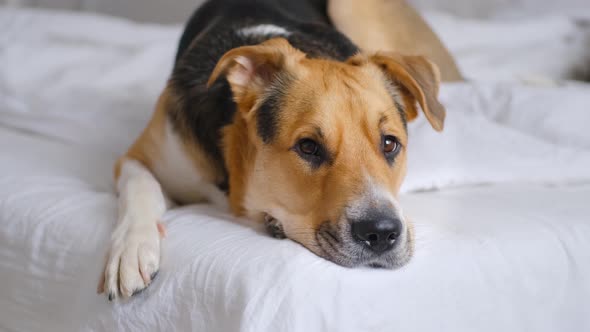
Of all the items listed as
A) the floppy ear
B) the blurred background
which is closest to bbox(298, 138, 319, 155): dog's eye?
the floppy ear

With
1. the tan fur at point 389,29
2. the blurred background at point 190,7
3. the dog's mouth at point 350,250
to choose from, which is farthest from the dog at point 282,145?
the blurred background at point 190,7

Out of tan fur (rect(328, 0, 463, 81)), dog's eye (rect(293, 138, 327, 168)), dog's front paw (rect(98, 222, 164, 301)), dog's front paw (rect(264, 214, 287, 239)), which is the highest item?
dog's eye (rect(293, 138, 327, 168))

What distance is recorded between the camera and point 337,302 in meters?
1.56

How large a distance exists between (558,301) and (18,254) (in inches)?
66.2

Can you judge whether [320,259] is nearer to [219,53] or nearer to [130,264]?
[130,264]

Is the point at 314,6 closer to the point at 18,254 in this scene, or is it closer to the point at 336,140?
the point at 336,140

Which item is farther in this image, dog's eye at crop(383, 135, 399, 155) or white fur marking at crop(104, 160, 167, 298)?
dog's eye at crop(383, 135, 399, 155)

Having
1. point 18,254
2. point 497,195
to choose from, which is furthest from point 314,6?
point 18,254

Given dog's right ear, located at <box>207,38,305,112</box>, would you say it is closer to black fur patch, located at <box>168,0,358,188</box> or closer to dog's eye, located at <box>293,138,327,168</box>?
black fur patch, located at <box>168,0,358,188</box>

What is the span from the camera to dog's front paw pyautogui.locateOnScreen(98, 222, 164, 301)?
1748mm

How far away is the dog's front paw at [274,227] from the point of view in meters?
1.90

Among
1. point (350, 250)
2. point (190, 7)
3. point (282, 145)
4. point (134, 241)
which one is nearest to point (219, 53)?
point (282, 145)

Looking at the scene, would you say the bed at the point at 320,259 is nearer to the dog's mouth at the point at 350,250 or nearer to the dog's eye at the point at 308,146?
the dog's mouth at the point at 350,250

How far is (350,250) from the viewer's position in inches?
67.7
